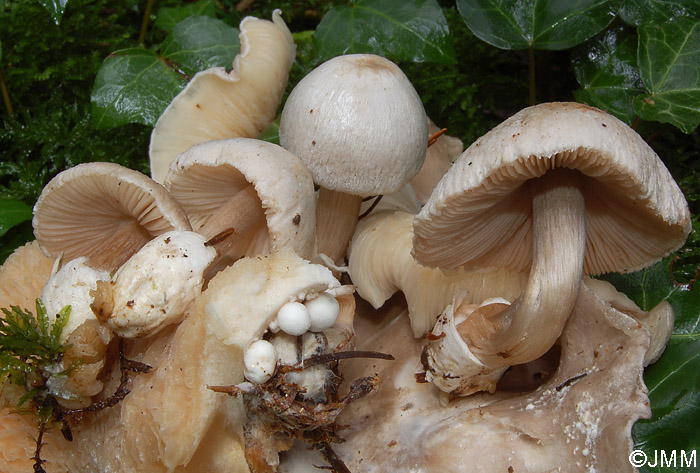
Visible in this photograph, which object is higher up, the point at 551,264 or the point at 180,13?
the point at 180,13

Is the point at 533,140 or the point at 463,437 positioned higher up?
the point at 533,140

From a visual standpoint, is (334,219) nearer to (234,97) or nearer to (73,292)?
(234,97)

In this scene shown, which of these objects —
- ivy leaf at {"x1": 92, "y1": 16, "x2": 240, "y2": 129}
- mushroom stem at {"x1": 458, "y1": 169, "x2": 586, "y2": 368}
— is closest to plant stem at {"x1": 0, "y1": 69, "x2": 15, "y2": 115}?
ivy leaf at {"x1": 92, "y1": 16, "x2": 240, "y2": 129}

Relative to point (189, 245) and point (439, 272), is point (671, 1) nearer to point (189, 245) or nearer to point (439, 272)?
point (439, 272)

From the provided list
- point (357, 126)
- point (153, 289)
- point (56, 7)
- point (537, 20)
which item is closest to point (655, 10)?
point (537, 20)

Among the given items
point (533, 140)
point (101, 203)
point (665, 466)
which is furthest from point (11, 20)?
point (665, 466)

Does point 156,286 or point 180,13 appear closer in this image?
point 156,286
